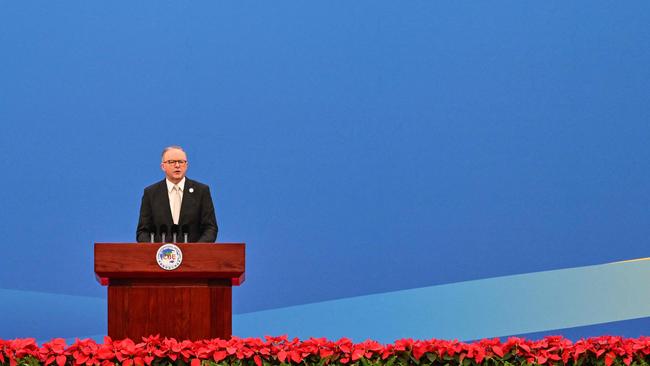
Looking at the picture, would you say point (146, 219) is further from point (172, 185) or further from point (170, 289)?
point (170, 289)

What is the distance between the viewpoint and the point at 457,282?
5469 mm

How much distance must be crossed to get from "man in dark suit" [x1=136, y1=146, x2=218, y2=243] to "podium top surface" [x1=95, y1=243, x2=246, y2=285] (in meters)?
0.35

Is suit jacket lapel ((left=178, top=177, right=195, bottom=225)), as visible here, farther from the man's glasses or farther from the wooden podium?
the wooden podium

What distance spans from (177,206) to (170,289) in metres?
0.47

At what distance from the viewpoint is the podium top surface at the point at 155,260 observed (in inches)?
147

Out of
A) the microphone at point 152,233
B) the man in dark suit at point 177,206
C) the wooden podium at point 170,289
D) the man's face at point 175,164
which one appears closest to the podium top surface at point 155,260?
the wooden podium at point 170,289

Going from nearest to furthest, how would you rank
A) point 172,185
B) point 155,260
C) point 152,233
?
point 155,260 → point 152,233 → point 172,185

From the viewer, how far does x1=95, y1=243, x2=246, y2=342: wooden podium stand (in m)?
3.75

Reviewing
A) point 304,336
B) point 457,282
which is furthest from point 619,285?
point 304,336

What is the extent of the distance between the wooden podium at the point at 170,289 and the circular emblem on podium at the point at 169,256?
1 cm

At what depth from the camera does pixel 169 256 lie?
3746 mm

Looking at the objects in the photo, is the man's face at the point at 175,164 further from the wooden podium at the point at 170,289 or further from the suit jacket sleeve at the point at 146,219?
the wooden podium at the point at 170,289

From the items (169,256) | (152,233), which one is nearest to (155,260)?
(169,256)

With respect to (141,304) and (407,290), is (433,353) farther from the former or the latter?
(407,290)
